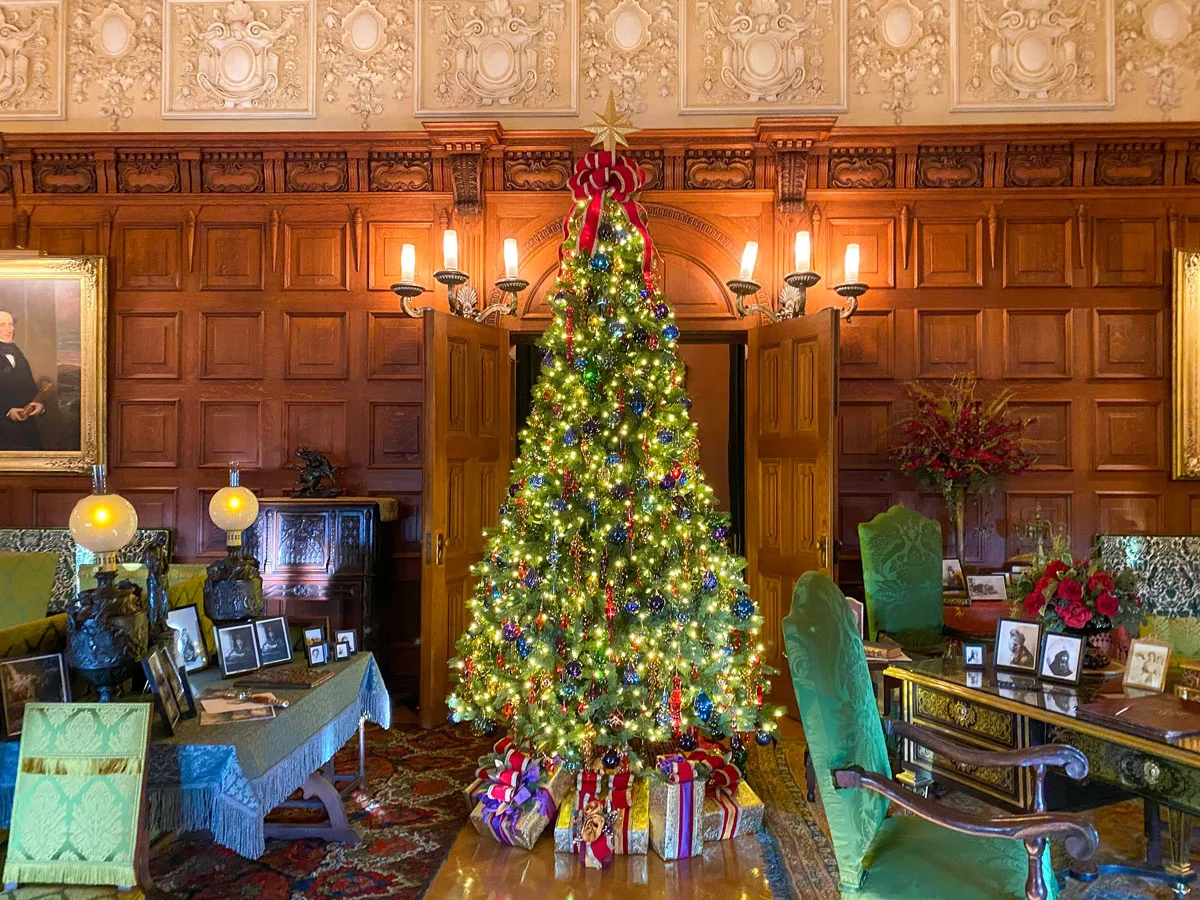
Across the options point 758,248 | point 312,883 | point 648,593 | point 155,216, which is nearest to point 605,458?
point 648,593

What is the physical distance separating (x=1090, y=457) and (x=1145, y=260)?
142 cm

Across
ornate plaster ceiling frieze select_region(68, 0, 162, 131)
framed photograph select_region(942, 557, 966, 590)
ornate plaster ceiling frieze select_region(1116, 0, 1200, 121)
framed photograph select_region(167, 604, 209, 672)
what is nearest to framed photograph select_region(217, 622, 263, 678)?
framed photograph select_region(167, 604, 209, 672)

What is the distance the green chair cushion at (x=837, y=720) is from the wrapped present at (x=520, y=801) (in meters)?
1.64

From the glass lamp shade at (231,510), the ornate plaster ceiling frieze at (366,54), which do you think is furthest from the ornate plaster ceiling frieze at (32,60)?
the glass lamp shade at (231,510)

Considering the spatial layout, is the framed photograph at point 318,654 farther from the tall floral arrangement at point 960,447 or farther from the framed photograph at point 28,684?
the tall floral arrangement at point 960,447

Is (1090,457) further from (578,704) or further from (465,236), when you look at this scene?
(465,236)

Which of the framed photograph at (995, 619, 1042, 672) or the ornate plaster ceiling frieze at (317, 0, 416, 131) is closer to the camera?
the framed photograph at (995, 619, 1042, 672)

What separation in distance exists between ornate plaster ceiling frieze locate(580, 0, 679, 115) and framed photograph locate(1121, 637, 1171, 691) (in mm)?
4723

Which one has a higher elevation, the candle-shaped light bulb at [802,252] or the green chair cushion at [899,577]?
the candle-shaped light bulb at [802,252]

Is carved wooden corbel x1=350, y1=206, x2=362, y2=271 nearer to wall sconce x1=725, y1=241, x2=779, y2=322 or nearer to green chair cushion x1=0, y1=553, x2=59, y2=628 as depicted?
wall sconce x1=725, y1=241, x2=779, y2=322

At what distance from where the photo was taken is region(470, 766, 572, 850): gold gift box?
3447 millimetres

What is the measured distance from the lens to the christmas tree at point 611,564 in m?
3.62

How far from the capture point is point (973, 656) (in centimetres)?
317

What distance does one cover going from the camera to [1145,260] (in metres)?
5.81
